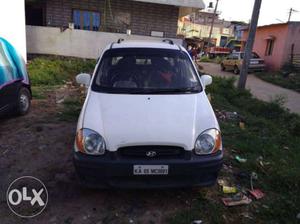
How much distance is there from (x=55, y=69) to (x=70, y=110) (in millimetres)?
5223

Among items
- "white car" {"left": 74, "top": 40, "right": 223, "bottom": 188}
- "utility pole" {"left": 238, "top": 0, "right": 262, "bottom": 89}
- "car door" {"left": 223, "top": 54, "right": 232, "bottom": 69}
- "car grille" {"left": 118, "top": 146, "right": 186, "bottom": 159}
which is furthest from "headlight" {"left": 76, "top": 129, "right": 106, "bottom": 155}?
"car door" {"left": 223, "top": 54, "right": 232, "bottom": 69}

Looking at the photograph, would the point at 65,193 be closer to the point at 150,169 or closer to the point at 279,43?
the point at 150,169

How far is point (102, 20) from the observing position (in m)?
16.2

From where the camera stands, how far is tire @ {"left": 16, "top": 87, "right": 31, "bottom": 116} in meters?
6.31

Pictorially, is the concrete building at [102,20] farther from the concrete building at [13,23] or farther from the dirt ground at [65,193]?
the dirt ground at [65,193]

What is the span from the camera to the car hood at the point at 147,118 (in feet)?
10.5

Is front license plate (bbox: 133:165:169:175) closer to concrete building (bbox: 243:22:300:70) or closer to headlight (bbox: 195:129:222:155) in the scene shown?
headlight (bbox: 195:129:222:155)

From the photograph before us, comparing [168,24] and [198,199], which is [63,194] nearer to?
[198,199]

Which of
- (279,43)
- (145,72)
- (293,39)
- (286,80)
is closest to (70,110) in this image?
(145,72)

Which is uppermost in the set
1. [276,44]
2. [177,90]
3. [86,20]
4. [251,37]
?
[86,20]

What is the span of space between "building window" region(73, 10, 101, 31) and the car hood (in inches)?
519

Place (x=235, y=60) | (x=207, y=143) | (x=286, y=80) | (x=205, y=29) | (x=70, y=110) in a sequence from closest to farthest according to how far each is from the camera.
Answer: (x=207, y=143)
(x=70, y=110)
(x=286, y=80)
(x=235, y=60)
(x=205, y=29)

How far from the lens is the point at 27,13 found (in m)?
17.8

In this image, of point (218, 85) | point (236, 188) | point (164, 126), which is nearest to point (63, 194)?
point (164, 126)
